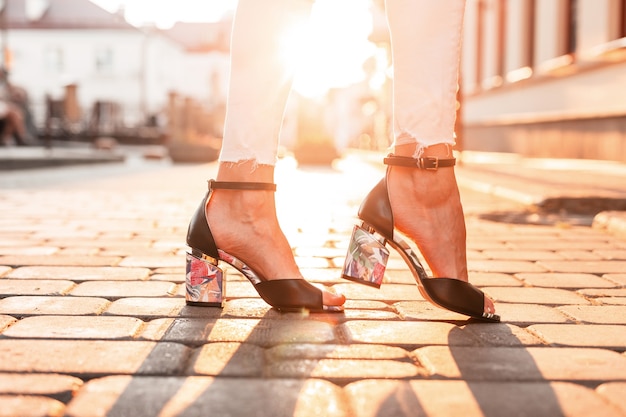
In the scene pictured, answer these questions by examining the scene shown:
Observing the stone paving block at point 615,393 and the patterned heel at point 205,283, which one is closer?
the stone paving block at point 615,393

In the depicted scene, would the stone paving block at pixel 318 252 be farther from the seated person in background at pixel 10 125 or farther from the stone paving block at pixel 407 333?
the seated person in background at pixel 10 125

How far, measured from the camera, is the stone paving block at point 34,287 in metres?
2.07

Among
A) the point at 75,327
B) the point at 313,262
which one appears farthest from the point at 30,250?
the point at 75,327

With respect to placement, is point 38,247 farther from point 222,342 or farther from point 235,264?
point 222,342

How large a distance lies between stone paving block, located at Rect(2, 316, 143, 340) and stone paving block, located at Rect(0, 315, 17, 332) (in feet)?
0.05

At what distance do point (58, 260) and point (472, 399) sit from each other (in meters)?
1.81

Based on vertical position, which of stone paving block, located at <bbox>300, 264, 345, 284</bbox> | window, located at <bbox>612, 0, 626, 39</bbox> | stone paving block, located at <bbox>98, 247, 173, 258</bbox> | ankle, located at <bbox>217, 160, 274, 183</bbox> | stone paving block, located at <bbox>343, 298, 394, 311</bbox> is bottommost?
stone paving block, located at <bbox>300, 264, 345, 284</bbox>

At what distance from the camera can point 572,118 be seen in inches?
425

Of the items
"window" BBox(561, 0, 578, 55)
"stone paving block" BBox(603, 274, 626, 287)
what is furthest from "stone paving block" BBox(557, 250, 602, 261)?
"window" BBox(561, 0, 578, 55)

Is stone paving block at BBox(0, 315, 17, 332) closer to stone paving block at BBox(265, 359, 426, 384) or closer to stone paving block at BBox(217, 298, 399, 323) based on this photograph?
stone paving block at BBox(217, 298, 399, 323)

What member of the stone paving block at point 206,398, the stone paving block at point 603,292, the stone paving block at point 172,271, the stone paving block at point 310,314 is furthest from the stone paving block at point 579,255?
the stone paving block at point 206,398

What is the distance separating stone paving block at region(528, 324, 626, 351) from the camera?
1.63m

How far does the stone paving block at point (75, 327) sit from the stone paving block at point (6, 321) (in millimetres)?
16

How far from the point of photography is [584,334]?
1.71 m
